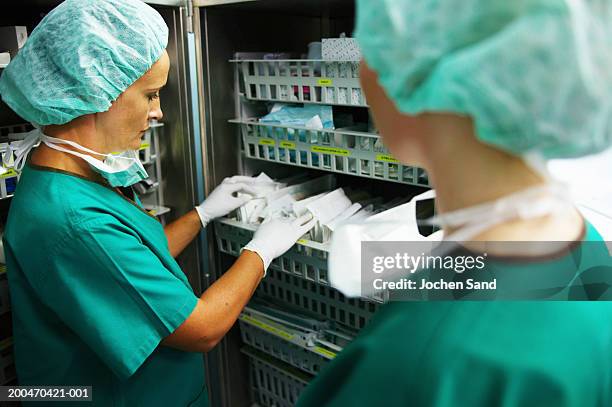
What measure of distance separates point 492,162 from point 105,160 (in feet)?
3.16

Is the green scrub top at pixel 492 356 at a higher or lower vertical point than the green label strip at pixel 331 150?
lower

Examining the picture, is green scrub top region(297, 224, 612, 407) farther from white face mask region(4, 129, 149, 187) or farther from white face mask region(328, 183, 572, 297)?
white face mask region(4, 129, 149, 187)

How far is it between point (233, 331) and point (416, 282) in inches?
44.6

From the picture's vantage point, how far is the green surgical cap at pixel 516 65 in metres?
0.46

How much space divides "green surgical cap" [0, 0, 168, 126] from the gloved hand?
1.59 ft

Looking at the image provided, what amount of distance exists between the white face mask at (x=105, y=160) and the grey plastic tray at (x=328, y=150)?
401mm

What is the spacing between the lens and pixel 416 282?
2.69ft

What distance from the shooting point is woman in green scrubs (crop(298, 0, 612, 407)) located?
48cm

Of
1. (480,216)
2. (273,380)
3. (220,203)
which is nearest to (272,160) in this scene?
(220,203)

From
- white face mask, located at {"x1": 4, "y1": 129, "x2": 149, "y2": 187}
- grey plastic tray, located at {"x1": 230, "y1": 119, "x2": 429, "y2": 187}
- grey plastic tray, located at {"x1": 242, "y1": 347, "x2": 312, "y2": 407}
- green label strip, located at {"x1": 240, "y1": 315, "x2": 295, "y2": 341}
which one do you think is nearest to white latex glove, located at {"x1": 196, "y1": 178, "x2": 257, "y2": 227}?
grey plastic tray, located at {"x1": 230, "y1": 119, "x2": 429, "y2": 187}

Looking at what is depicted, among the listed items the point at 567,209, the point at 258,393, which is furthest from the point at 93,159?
the point at 258,393

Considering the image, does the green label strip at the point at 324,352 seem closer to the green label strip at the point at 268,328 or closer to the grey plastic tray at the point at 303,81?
the green label strip at the point at 268,328

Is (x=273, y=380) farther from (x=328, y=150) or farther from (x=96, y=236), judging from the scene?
(x=96, y=236)

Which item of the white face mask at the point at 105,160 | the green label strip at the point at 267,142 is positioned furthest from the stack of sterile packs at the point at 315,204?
the white face mask at the point at 105,160
